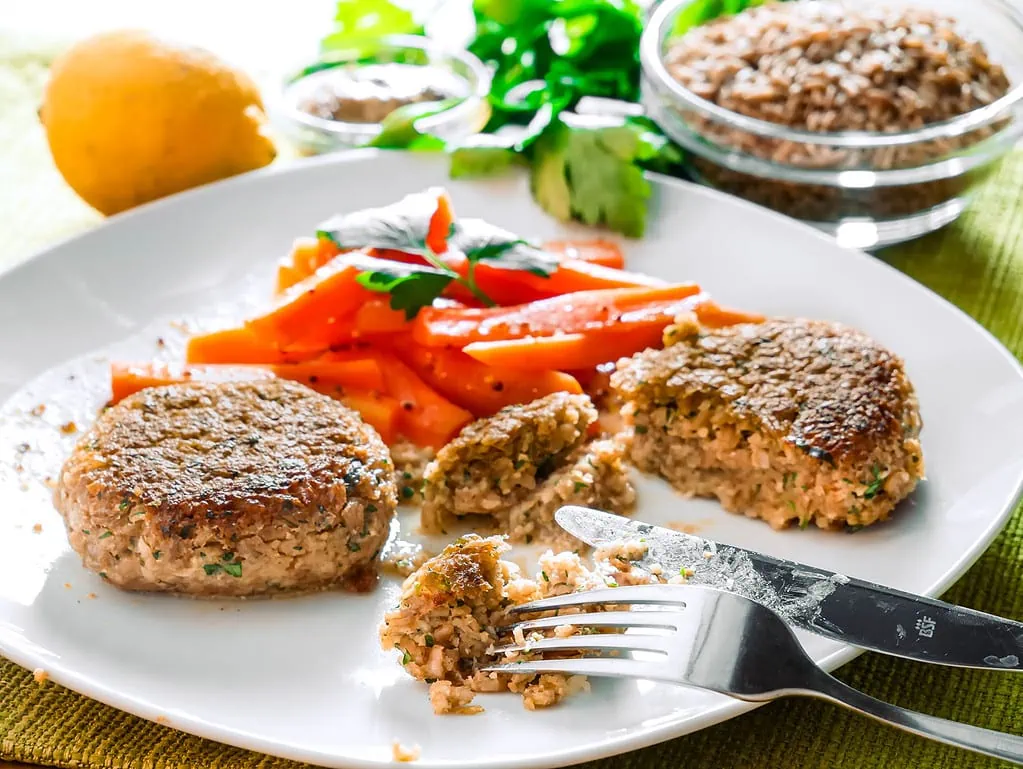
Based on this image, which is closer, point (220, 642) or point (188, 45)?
point (220, 642)

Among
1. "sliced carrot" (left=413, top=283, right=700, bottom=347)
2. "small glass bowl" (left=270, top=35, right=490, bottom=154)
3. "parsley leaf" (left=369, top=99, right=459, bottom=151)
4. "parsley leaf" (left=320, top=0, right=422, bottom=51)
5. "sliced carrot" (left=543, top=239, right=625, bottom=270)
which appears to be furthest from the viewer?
"parsley leaf" (left=320, top=0, right=422, bottom=51)

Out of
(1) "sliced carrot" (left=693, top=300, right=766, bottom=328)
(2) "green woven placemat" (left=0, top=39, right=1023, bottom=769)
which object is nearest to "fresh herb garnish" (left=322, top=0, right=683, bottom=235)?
(1) "sliced carrot" (left=693, top=300, right=766, bottom=328)

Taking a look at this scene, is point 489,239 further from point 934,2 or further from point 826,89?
point 934,2

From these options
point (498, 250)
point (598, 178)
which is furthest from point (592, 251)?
point (498, 250)

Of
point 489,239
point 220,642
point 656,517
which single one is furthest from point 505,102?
point 220,642

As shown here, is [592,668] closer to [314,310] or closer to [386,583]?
[386,583]

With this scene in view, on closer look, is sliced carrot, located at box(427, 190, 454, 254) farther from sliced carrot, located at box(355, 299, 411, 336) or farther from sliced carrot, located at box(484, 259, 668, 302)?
sliced carrot, located at box(355, 299, 411, 336)
